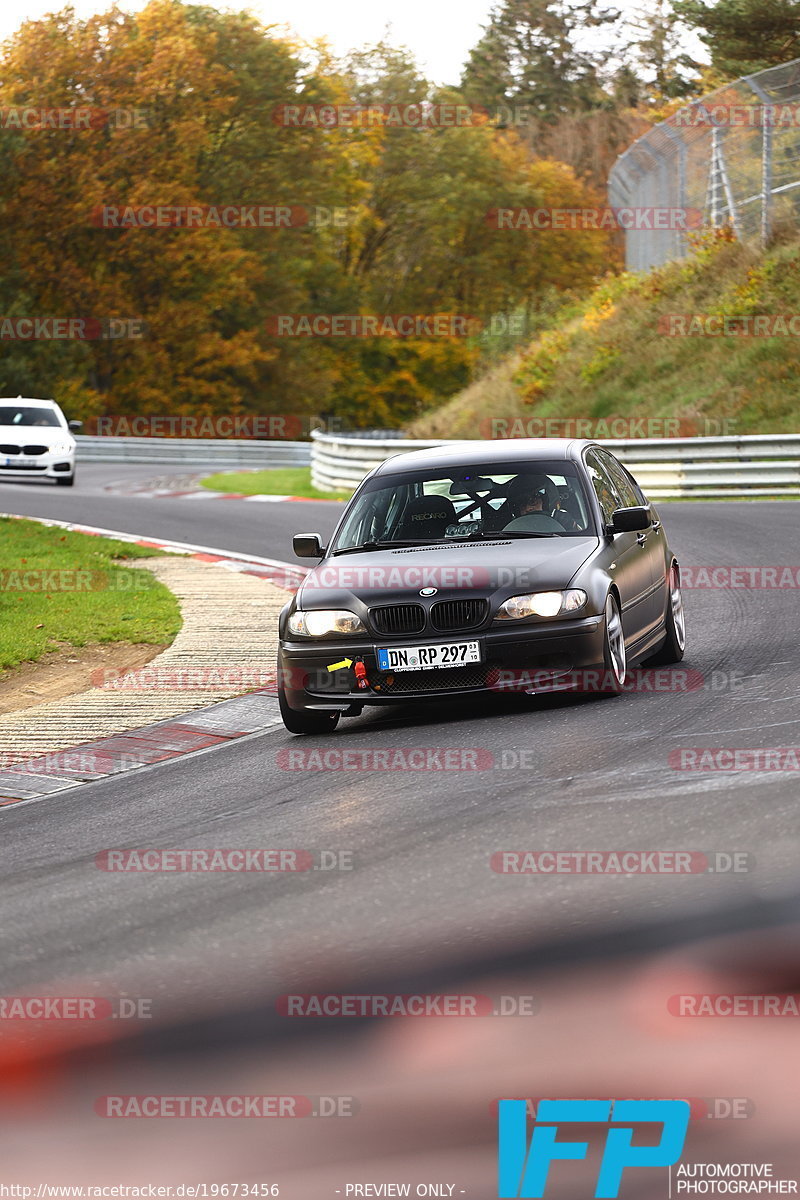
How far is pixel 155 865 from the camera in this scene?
6.54 metres

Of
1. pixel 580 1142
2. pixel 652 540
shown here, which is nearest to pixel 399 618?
pixel 652 540

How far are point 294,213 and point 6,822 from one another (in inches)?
2330

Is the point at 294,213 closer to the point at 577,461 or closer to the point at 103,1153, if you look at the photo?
the point at 577,461

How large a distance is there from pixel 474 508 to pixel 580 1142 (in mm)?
6200

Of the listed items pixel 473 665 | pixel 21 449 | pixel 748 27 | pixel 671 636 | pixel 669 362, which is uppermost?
pixel 748 27

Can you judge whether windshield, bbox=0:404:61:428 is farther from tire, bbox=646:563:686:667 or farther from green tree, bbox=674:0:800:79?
tire, bbox=646:563:686:667

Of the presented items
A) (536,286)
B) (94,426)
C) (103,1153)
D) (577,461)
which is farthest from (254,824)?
(536,286)

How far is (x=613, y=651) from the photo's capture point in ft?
29.8

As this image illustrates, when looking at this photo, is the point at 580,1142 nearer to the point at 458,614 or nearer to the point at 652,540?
the point at 458,614

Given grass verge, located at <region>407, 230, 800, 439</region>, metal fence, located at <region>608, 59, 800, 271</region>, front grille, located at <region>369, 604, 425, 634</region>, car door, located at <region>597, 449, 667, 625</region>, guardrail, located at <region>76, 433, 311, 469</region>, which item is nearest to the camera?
front grille, located at <region>369, 604, 425, 634</region>

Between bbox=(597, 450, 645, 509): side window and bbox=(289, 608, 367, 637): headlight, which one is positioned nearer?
bbox=(289, 608, 367, 637): headlight

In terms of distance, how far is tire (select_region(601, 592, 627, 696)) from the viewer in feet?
29.2

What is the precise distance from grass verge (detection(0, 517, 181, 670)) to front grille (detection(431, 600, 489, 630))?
178 inches

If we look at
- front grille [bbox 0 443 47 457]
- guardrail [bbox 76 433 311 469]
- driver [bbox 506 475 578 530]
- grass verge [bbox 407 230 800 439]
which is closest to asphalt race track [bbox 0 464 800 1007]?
driver [bbox 506 475 578 530]
